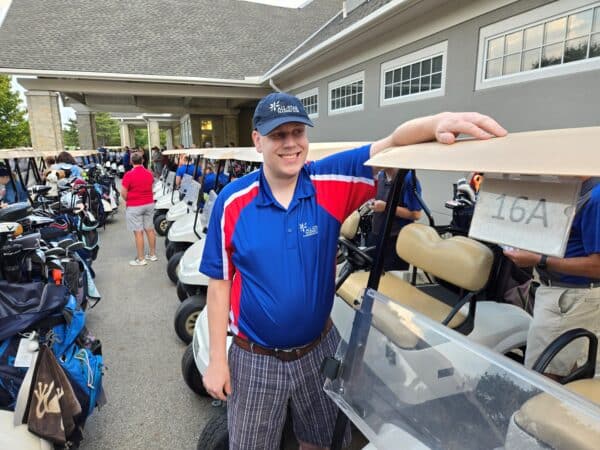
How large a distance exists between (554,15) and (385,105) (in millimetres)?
3503

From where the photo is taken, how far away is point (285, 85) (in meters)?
13.1

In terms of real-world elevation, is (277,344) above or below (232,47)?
below

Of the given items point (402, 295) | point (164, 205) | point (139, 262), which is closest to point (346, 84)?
point (164, 205)

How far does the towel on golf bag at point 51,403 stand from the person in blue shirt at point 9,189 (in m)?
4.35

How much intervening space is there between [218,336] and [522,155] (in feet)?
4.19

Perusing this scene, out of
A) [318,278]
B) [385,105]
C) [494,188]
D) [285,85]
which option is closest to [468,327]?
[318,278]

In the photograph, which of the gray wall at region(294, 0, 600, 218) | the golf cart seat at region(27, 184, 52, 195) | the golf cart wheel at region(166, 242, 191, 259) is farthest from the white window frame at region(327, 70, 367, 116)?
the golf cart seat at region(27, 184, 52, 195)

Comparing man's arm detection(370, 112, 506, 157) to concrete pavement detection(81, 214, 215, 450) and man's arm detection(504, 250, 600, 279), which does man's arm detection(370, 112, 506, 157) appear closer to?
man's arm detection(504, 250, 600, 279)

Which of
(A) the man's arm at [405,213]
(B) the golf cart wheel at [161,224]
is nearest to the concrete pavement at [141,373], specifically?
(A) the man's arm at [405,213]

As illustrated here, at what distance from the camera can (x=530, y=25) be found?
4945mm

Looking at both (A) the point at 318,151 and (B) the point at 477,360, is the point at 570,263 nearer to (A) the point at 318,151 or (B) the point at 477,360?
(B) the point at 477,360

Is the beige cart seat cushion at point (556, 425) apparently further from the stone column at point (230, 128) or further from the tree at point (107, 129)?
the tree at point (107, 129)

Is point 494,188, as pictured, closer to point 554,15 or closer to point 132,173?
point 554,15

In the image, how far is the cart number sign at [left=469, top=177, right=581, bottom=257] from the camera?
2.98ft
